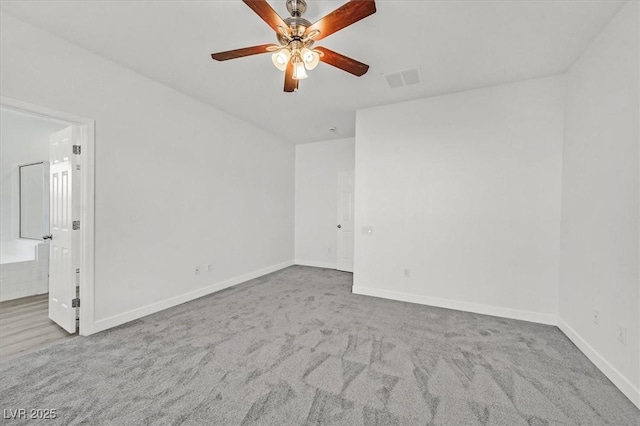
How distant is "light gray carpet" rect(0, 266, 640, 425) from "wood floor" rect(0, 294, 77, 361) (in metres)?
0.26

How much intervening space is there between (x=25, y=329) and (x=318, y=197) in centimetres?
485

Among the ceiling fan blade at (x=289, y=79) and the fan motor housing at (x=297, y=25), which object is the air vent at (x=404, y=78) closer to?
the ceiling fan blade at (x=289, y=79)

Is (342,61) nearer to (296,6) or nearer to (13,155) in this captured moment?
(296,6)

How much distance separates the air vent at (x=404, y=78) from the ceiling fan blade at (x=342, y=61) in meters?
1.12

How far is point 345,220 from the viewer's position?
5.88 meters

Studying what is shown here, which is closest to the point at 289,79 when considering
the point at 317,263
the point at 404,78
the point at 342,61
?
the point at 342,61

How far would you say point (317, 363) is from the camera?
2.27 meters

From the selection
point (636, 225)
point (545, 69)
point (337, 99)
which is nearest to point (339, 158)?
point (337, 99)

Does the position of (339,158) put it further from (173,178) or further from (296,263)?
(173,178)

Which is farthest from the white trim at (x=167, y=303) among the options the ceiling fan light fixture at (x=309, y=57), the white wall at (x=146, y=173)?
the ceiling fan light fixture at (x=309, y=57)

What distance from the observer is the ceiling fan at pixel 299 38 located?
1708 mm

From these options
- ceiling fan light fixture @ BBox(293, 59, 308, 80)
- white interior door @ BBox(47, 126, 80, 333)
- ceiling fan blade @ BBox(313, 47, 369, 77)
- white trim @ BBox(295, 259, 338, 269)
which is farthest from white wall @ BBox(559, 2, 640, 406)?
white interior door @ BBox(47, 126, 80, 333)

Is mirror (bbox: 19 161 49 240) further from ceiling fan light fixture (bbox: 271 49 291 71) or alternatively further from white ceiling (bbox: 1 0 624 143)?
ceiling fan light fixture (bbox: 271 49 291 71)

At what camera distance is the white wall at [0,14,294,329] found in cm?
248
